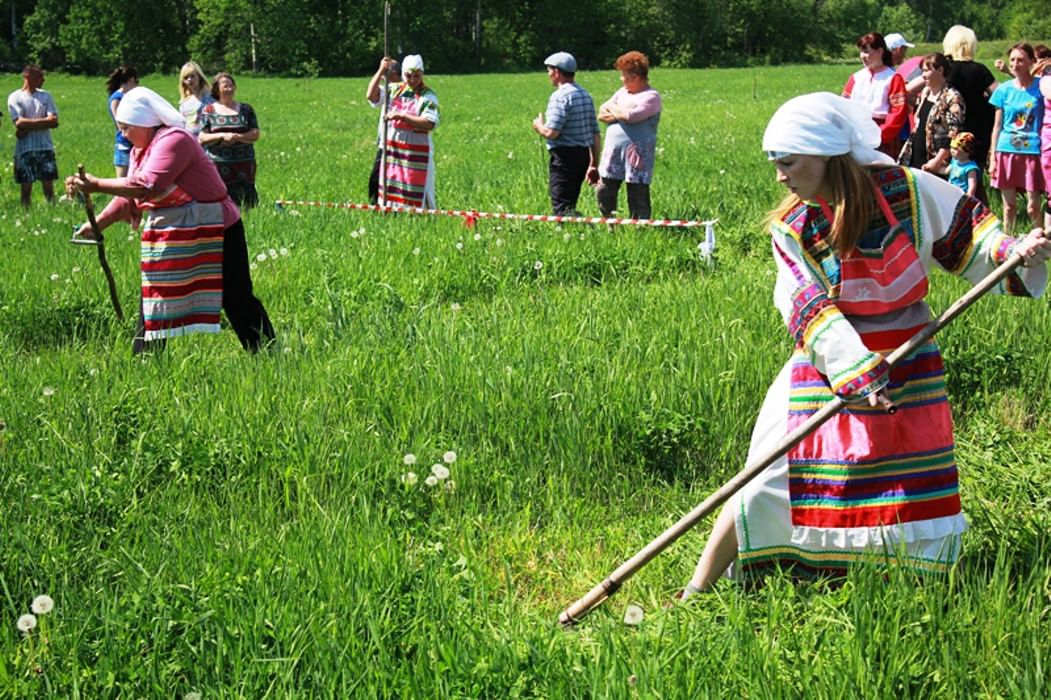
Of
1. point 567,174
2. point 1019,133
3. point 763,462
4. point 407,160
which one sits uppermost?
point 1019,133

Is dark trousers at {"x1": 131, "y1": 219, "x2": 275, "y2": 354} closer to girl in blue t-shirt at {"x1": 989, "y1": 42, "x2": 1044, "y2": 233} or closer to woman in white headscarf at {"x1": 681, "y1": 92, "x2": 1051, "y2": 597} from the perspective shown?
woman in white headscarf at {"x1": 681, "y1": 92, "x2": 1051, "y2": 597}

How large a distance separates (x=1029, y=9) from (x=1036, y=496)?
106m

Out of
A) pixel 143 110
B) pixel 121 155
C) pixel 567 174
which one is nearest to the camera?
pixel 143 110

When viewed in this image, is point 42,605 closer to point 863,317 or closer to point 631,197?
point 863,317

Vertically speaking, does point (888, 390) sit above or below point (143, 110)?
below

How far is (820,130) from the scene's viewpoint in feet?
11.4

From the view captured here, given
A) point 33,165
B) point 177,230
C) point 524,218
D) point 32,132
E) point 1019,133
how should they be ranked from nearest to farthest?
1. point 177,230
2. point 524,218
3. point 1019,133
4. point 33,165
5. point 32,132

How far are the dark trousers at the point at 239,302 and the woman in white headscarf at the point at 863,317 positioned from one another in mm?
3895

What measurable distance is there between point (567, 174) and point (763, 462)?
7.49m

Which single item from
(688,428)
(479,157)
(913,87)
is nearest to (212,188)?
(688,428)

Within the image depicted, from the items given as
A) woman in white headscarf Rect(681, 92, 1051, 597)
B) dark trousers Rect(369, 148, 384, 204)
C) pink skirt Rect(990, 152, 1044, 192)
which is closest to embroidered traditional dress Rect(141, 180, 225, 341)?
woman in white headscarf Rect(681, 92, 1051, 597)

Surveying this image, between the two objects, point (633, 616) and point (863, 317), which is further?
point (863, 317)

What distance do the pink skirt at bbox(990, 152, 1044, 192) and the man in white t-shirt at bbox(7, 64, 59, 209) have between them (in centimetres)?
1042

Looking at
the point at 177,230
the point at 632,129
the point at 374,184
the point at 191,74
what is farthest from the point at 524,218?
the point at 177,230
